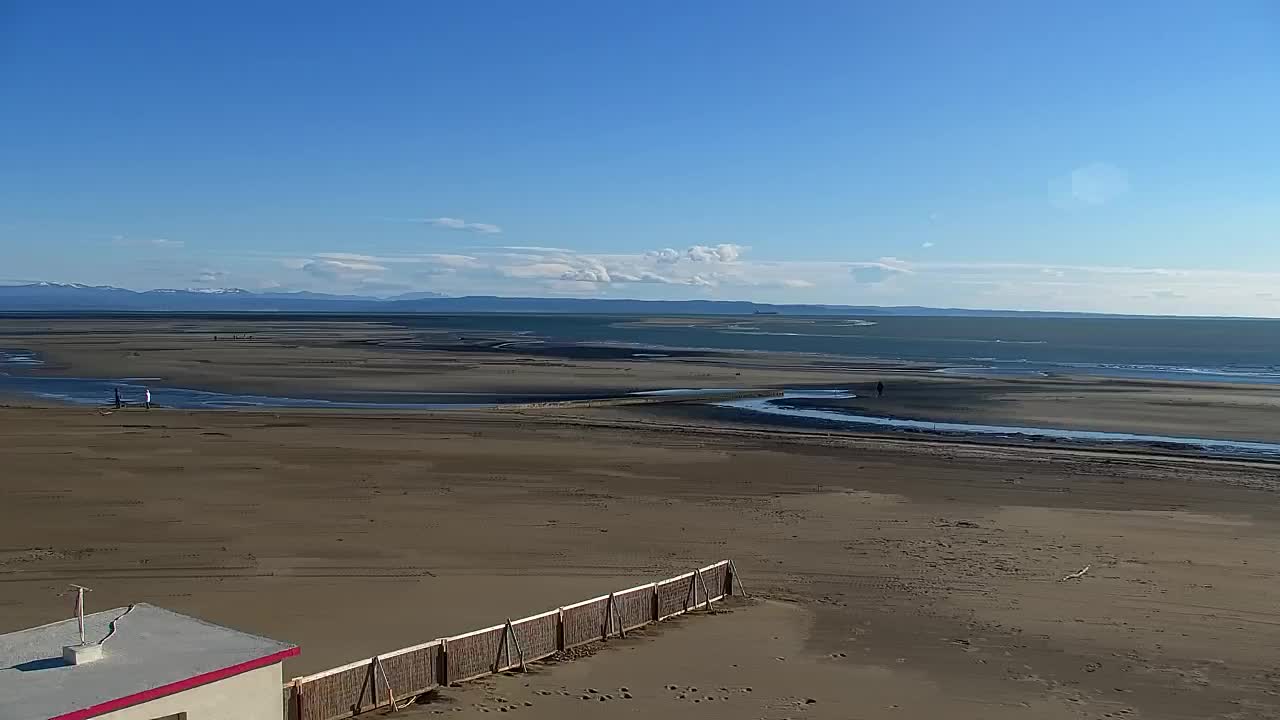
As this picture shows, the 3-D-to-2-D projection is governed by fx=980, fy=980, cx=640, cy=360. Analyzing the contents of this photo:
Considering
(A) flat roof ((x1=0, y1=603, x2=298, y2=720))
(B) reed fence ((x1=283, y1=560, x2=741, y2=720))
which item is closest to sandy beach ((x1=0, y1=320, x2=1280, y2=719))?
(B) reed fence ((x1=283, y1=560, x2=741, y2=720))

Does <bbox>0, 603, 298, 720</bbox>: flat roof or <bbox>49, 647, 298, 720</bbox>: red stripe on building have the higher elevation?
<bbox>0, 603, 298, 720</bbox>: flat roof

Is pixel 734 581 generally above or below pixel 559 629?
below

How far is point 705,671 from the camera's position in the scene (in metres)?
16.5

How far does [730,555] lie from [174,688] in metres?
16.4

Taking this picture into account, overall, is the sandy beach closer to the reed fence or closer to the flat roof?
the reed fence

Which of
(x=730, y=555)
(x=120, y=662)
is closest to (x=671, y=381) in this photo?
(x=730, y=555)

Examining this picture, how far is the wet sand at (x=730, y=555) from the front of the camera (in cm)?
1661

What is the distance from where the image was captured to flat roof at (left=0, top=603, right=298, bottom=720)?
909 cm

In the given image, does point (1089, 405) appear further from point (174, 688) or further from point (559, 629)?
point (174, 688)

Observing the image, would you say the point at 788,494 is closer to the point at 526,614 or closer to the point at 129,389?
the point at 526,614

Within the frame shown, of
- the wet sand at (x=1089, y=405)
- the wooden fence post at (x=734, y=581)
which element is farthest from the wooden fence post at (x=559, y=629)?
the wet sand at (x=1089, y=405)

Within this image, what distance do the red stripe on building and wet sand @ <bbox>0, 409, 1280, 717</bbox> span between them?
170 inches

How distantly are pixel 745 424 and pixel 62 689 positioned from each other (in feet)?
140

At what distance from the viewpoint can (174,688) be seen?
9562mm
